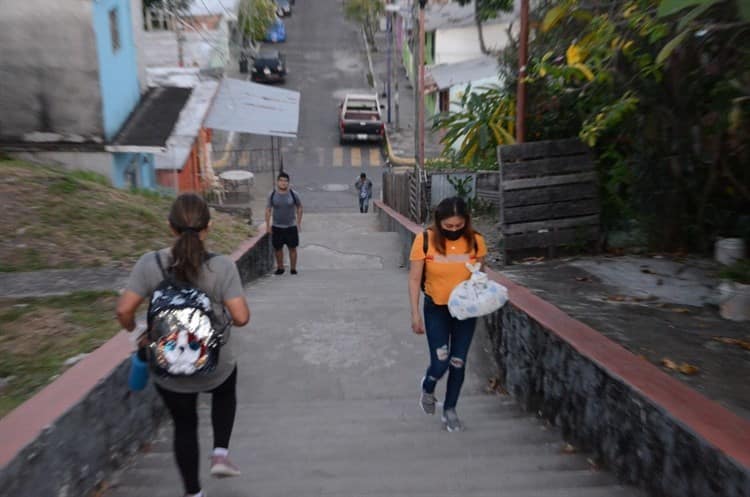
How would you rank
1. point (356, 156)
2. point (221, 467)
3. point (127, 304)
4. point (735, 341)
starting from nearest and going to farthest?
1. point (127, 304)
2. point (221, 467)
3. point (735, 341)
4. point (356, 156)

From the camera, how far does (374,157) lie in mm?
29078

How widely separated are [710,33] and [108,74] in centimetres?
1041

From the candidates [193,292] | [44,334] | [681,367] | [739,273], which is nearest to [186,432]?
[193,292]

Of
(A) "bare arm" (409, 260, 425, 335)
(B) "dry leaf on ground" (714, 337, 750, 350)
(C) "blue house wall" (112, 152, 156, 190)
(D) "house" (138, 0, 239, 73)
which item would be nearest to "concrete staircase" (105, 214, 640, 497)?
(A) "bare arm" (409, 260, 425, 335)

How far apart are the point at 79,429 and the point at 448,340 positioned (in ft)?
6.54

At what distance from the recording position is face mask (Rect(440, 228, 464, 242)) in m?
3.85

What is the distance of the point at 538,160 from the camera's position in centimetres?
711

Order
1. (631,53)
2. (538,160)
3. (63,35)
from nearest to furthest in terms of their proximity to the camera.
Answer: (631,53) → (538,160) → (63,35)

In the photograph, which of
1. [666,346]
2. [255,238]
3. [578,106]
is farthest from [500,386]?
[255,238]

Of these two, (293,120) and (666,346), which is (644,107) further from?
(293,120)

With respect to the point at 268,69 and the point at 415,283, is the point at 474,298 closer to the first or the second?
the point at 415,283

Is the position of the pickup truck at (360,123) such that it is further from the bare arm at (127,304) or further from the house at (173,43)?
the bare arm at (127,304)

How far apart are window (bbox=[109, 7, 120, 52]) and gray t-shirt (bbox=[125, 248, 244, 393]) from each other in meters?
11.4

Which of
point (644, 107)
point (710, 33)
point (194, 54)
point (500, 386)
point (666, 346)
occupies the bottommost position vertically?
point (500, 386)
